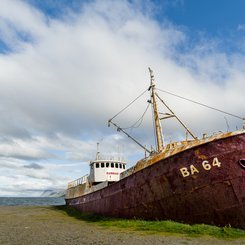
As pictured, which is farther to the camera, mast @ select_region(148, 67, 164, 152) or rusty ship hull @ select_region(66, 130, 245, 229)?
mast @ select_region(148, 67, 164, 152)

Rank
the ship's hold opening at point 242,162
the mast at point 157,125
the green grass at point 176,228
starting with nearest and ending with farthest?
the green grass at point 176,228 < the ship's hold opening at point 242,162 < the mast at point 157,125

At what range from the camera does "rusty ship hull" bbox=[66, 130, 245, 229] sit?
1352 centimetres

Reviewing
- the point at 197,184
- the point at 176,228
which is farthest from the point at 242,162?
the point at 176,228

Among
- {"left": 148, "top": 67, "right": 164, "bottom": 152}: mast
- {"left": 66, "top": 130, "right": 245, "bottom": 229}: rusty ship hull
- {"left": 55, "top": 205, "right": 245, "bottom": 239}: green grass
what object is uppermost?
{"left": 148, "top": 67, "right": 164, "bottom": 152}: mast

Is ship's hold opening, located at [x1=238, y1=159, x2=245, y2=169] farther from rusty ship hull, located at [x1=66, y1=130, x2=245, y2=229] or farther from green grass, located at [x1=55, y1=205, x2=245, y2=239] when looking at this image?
green grass, located at [x1=55, y1=205, x2=245, y2=239]

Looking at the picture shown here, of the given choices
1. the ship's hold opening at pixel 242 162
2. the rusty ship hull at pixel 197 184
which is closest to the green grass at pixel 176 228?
the rusty ship hull at pixel 197 184

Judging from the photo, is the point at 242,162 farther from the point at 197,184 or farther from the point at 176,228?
the point at 176,228

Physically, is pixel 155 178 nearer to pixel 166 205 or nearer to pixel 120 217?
pixel 166 205

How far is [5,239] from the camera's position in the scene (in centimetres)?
1368

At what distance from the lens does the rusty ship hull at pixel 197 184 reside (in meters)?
13.5

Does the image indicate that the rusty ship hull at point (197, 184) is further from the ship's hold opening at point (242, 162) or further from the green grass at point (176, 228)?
the green grass at point (176, 228)

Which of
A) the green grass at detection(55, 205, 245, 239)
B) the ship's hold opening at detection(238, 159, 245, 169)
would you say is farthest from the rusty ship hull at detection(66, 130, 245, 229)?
the green grass at detection(55, 205, 245, 239)

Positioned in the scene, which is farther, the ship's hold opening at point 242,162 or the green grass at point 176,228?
the ship's hold opening at point 242,162

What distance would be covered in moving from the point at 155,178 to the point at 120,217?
4587 mm
